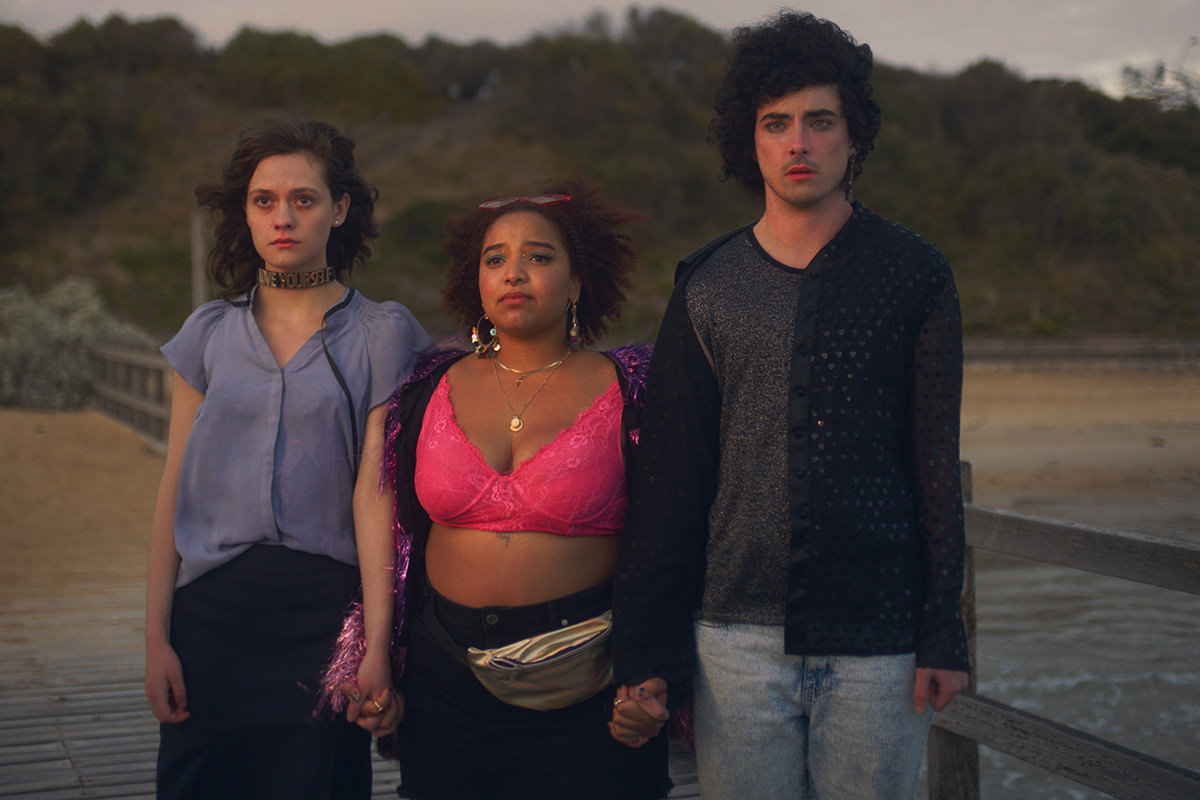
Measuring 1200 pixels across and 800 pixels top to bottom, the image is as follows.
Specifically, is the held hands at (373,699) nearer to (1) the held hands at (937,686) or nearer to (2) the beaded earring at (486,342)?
(2) the beaded earring at (486,342)

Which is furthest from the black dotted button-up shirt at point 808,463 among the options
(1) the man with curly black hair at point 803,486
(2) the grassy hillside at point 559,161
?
(2) the grassy hillside at point 559,161

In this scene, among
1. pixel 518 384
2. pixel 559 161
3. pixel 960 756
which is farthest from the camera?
pixel 559 161

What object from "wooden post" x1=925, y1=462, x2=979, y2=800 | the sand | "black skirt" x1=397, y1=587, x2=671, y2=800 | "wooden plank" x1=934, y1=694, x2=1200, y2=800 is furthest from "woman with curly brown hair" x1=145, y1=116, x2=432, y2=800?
the sand

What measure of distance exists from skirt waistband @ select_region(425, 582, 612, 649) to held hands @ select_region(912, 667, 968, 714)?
0.61m

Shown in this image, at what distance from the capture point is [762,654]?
1.97 meters

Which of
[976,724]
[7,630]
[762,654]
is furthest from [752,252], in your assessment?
[7,630]

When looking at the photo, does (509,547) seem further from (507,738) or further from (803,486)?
(803,486)

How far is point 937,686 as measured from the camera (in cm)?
190

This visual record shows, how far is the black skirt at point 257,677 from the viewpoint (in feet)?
7.55

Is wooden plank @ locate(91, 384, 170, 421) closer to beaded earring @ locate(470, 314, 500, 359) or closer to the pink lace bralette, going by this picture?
beaded earring @ locate(470, 314, 500, 359)

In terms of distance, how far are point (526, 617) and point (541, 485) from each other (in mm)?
259

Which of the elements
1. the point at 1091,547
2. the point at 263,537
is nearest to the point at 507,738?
the point at 263,537

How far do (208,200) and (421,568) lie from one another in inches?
37.6

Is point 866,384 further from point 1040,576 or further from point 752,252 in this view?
point 1040,576
